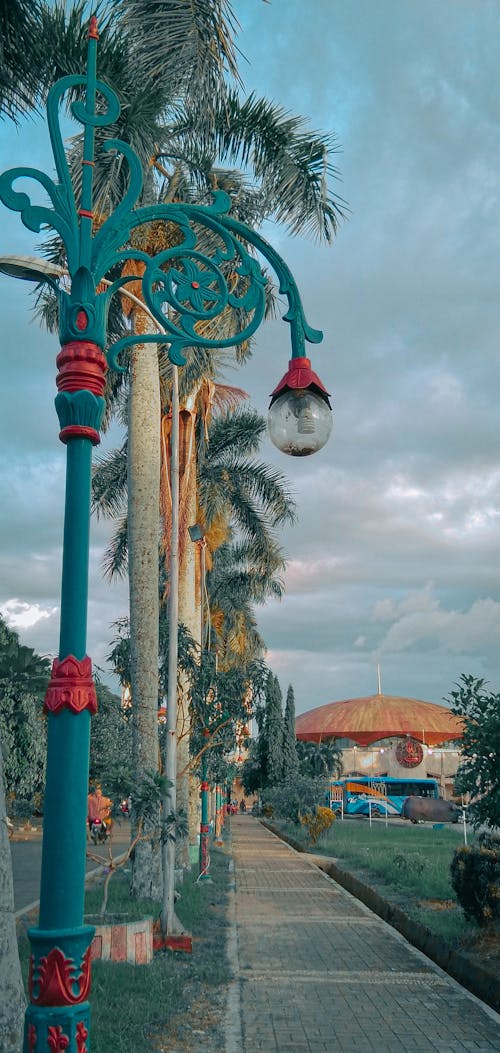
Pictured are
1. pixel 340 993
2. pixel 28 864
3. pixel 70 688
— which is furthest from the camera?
pixel 28 864

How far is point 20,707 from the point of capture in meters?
22.0

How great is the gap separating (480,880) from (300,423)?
9.93 metres

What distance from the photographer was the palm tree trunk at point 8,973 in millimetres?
5684

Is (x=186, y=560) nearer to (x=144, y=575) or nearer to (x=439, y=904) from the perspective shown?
(x=144, y=575)

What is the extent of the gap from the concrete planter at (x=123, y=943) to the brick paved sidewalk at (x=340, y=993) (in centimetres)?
106

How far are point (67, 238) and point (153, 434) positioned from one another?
32.9ft

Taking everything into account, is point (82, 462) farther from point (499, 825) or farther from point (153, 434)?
point (153, 434)

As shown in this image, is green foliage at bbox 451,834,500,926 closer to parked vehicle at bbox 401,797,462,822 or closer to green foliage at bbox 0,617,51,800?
green foliage at bbox 0,617,51,800

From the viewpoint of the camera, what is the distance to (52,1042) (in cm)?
327

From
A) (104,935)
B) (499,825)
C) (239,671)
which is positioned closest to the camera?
(104,935)

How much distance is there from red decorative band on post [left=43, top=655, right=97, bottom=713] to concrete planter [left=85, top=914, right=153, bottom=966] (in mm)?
7004

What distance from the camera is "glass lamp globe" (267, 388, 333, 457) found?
15.8 feet

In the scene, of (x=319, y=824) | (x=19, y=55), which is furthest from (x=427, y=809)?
(x=19, y=55)

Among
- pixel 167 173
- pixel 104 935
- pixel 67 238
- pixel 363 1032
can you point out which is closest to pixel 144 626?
pixel 104 935
